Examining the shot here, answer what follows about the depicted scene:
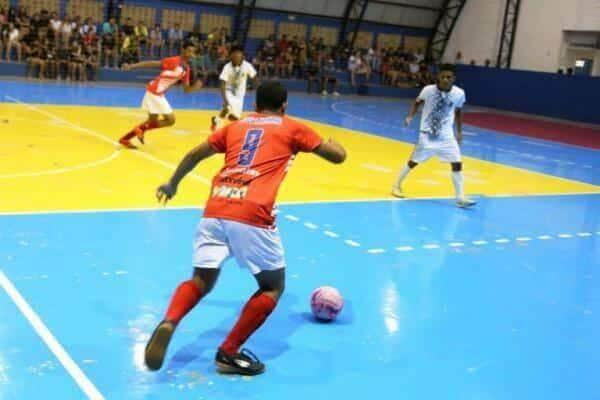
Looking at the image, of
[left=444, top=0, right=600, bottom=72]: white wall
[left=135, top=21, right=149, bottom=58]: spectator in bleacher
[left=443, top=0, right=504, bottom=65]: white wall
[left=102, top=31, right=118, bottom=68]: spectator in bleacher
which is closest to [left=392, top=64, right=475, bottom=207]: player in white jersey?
[left=102, top=31, right=118, bottom=68]: spectator in bleacher

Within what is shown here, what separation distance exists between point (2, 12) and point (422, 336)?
83.9 ft

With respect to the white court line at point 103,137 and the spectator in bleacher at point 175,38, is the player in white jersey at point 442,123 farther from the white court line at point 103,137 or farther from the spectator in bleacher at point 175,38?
the spectator in bleacher at point 175,38

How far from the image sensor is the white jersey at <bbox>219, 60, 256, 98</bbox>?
14656 millimetres

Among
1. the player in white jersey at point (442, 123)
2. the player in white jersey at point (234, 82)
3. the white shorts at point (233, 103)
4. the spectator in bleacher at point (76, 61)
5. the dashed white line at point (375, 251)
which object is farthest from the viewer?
the spectator in bleacher at point (76, 61)

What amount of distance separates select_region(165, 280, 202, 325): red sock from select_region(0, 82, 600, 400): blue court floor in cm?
38

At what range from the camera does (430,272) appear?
7410 mm

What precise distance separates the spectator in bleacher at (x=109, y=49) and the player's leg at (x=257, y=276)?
2612cm

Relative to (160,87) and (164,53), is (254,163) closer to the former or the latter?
(160,87)

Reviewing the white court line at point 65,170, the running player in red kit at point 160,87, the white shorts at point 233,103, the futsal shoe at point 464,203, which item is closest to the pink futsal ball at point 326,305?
the futsal shoe at point 464,203

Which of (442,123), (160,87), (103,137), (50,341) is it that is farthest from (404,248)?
(103,137)

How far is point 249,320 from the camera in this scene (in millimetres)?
4699

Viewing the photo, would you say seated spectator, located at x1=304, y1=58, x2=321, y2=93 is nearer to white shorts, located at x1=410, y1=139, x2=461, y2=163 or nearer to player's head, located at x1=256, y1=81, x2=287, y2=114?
white shorts, located at x1=410, y1=139, x2=461, y2=163

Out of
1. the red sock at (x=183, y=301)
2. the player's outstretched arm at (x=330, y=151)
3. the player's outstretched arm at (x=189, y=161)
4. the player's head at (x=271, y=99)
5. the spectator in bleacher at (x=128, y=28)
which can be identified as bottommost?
the red sock at (x=183, y=301)

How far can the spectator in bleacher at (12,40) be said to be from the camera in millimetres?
26906
